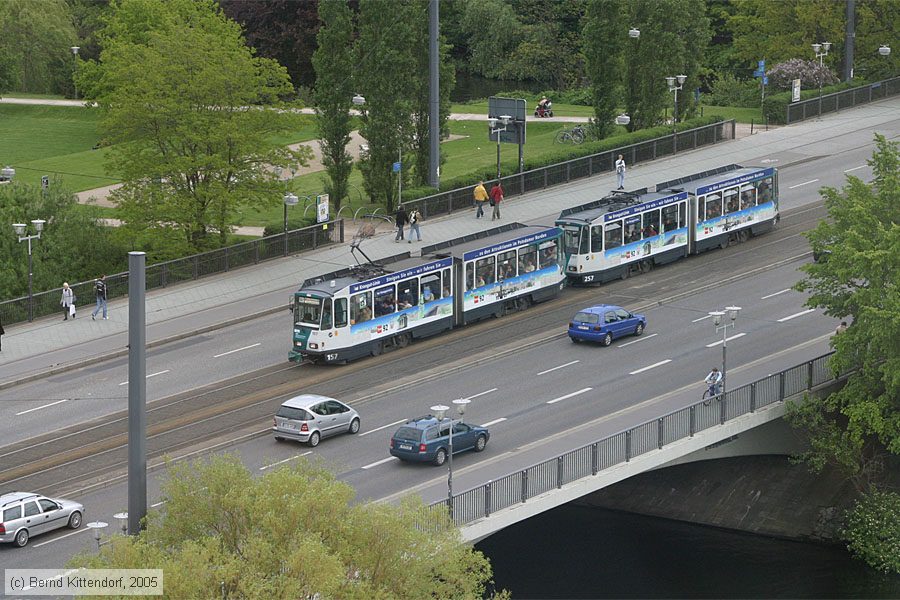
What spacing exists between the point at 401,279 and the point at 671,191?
16158 mm

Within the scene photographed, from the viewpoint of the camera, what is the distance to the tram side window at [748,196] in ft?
235

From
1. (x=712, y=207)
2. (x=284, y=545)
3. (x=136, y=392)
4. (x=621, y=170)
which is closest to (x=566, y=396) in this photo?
(x=712, y=207)

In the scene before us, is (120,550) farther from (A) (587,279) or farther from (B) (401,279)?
(A) (587,279)

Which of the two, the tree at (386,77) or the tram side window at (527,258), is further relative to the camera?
the tree at (386,77)

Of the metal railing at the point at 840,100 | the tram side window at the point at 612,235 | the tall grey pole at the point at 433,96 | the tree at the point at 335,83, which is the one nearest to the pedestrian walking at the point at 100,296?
the tree at the point at 335,83

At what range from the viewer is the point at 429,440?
47156mm

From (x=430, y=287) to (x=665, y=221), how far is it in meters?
13.5

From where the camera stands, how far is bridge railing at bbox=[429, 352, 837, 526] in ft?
141

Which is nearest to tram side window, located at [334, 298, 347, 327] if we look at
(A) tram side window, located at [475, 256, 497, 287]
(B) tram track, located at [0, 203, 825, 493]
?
(B) tram track, located at [0, 203, 825, 493]

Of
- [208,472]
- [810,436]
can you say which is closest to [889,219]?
[810,436]

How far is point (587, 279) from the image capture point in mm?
66688

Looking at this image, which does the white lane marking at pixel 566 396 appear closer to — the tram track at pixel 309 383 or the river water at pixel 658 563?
the river water at pixel 658 563

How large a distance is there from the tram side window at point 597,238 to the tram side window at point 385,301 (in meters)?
10.8

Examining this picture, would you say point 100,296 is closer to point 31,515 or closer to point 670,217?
point 31,515
